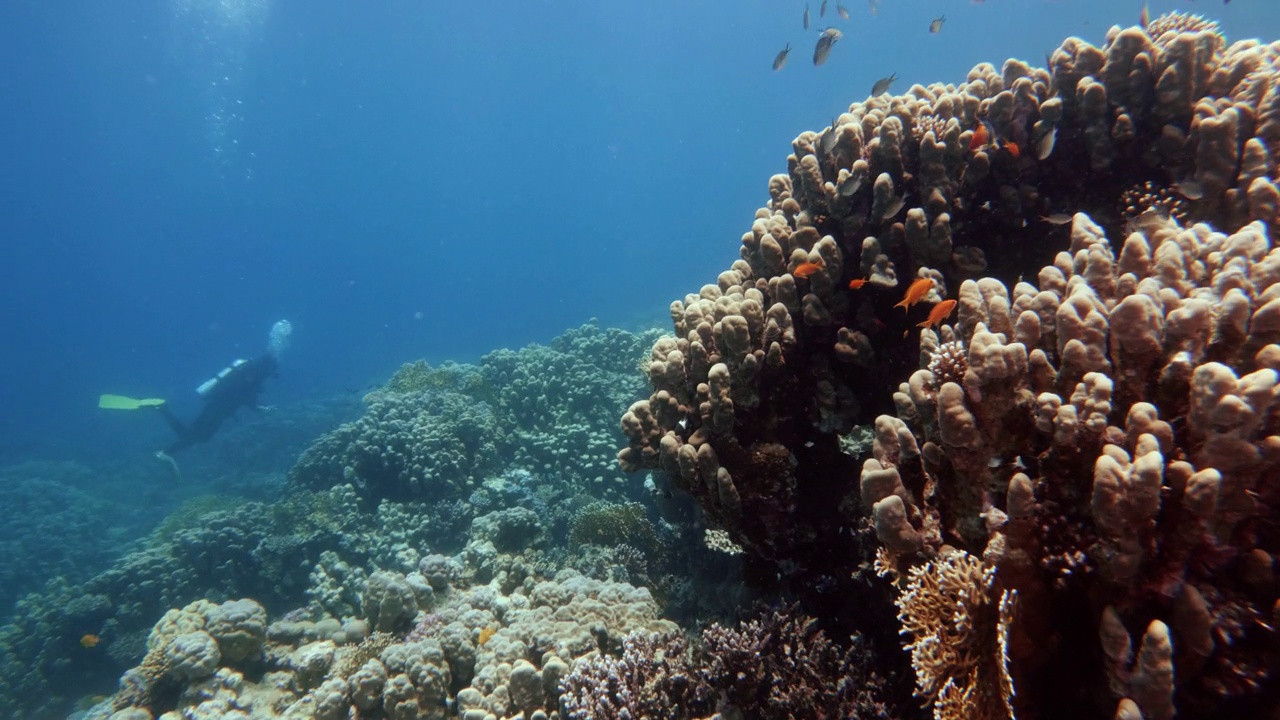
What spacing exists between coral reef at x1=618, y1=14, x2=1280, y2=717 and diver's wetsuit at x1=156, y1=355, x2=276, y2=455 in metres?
21.7

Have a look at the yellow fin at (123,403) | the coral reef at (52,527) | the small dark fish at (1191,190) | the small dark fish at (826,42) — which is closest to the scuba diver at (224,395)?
the yellow fin at (123,403)

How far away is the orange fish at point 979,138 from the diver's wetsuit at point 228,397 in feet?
77.4

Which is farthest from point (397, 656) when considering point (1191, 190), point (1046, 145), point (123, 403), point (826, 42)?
point (123, 403)

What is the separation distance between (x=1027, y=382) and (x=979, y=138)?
100 inches

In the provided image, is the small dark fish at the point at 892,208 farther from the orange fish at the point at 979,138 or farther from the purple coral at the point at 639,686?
the purple coral at the point at 639,686

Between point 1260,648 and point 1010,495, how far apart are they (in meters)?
0.73

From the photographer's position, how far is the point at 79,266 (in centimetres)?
10156

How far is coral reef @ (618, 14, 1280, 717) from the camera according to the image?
5.61 ft

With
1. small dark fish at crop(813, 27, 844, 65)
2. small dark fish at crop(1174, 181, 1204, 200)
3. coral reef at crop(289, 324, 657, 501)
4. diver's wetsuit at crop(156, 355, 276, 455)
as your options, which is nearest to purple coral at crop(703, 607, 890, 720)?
small dark fish at crop(1174, 181, 1204, 200)

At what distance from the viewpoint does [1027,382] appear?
7.76 feet

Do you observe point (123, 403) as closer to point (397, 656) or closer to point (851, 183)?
point (397, 656)

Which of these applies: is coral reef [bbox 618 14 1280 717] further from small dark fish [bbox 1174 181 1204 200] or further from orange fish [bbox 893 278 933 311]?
orange fish [bbox 893 278 933 311]

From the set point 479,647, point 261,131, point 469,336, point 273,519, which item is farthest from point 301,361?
point 479,647

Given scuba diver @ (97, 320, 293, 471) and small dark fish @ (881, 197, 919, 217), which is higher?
scuba diver @ (97, 320, 293, 471)
